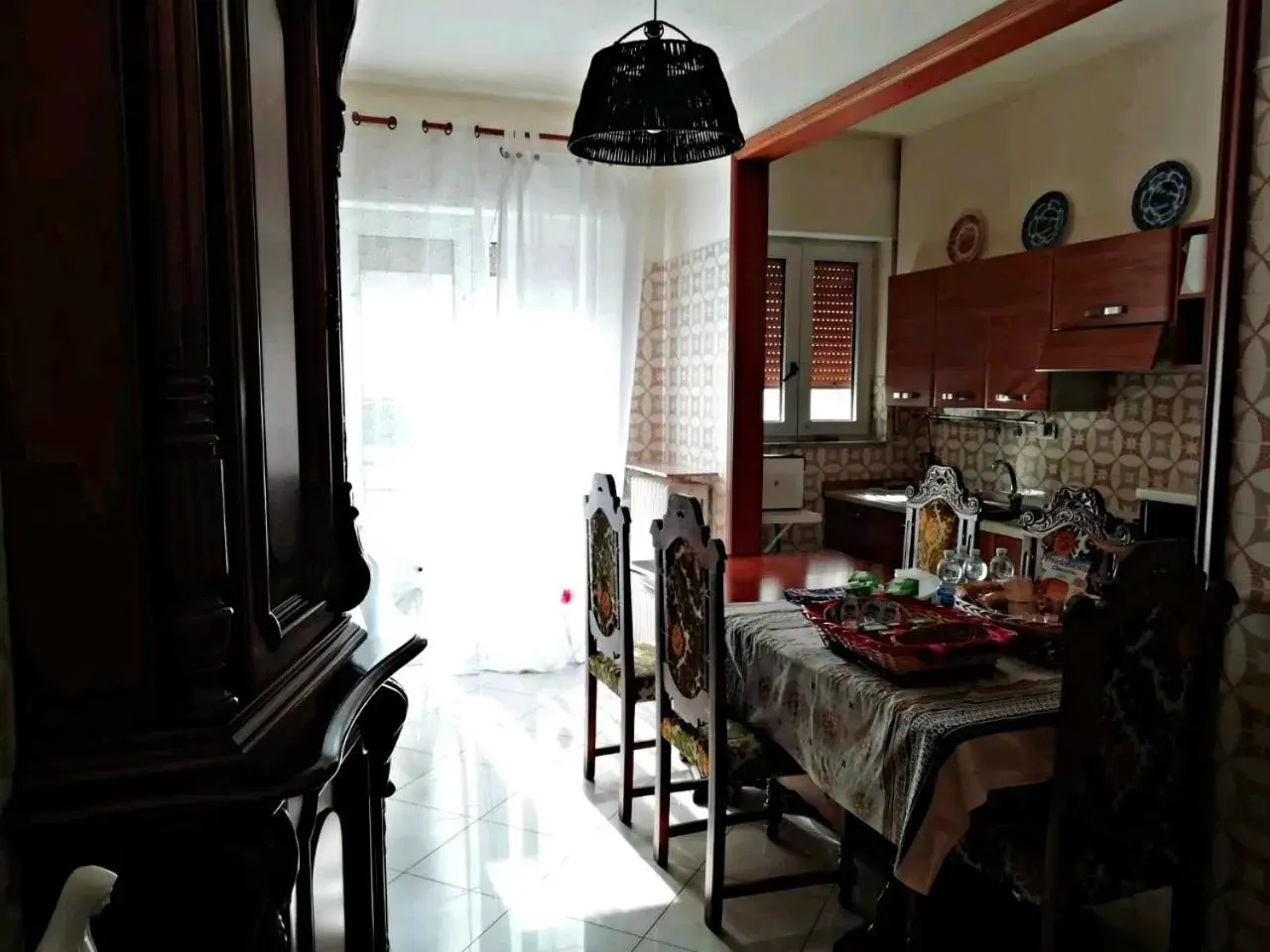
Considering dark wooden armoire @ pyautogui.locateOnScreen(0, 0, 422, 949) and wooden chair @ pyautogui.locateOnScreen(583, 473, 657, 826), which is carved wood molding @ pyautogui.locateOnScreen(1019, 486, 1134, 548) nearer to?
wooden chair @ pyautogui.locateOnScreen(583, 473, 657, 826)

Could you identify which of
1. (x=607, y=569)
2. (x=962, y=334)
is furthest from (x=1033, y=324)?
(x=607, y=569)

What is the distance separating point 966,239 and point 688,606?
9.40ft

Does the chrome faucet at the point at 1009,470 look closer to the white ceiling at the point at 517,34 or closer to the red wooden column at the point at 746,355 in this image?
the red wooden column at the point at 746,355

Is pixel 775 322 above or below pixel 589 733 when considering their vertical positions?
above

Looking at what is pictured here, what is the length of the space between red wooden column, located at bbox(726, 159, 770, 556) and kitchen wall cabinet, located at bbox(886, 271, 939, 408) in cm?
109

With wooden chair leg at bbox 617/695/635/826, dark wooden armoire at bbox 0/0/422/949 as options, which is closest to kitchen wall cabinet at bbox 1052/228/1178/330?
wooden chair leg at bbox 617/695/635/826

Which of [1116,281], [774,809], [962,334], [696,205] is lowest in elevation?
[774,809]

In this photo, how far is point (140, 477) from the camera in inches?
31.9

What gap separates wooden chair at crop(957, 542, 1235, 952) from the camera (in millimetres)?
1578

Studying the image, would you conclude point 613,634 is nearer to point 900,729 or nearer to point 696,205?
point 900,729

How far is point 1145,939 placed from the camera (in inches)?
85.8

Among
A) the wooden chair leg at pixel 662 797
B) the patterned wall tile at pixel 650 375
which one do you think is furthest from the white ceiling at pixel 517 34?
the wooden chair leg at pixel 662 797

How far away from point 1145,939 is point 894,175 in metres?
3.71

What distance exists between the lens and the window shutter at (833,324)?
4.79m
